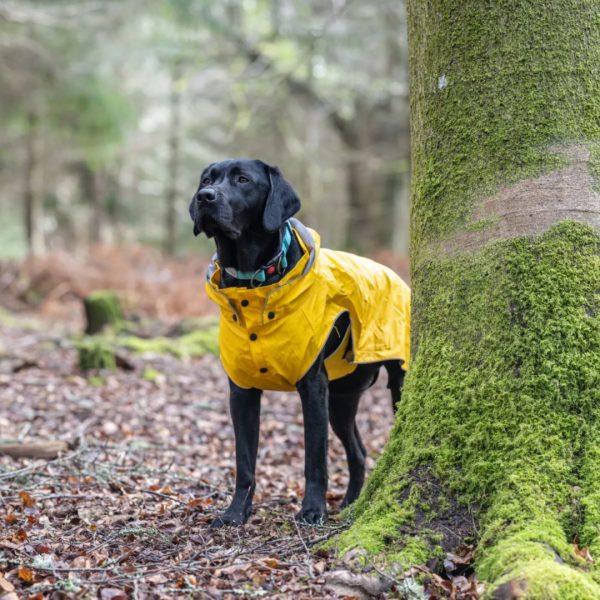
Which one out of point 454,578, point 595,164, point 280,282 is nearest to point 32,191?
point 280,282

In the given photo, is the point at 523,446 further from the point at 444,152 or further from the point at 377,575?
the point at 444,152

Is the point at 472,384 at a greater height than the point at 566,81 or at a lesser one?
lesser

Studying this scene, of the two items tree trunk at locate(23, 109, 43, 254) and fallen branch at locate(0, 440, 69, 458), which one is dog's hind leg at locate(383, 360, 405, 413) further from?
tree trunk at locate(23, 109, 43, 254)

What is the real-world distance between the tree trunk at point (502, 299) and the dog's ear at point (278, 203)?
2.80 ft

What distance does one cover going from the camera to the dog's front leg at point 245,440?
159 inches

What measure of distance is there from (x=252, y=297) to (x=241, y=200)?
629mm

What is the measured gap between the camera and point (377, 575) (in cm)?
288

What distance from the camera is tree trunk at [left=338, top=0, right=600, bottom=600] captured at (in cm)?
300

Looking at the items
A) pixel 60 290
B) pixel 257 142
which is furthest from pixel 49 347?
pixel 257 142

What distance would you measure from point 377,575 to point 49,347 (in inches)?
294

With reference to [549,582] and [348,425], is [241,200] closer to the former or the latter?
[348,425]

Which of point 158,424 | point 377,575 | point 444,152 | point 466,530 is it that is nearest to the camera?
point 377,575

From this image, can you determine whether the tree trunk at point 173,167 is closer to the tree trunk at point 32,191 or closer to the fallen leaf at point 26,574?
the tree trunk at point 32,191

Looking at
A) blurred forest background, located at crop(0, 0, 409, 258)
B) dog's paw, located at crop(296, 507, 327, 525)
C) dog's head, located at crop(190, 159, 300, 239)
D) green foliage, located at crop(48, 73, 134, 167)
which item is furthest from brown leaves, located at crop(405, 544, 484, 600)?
green foliage, located at crop(48, 73, 134, 167)
